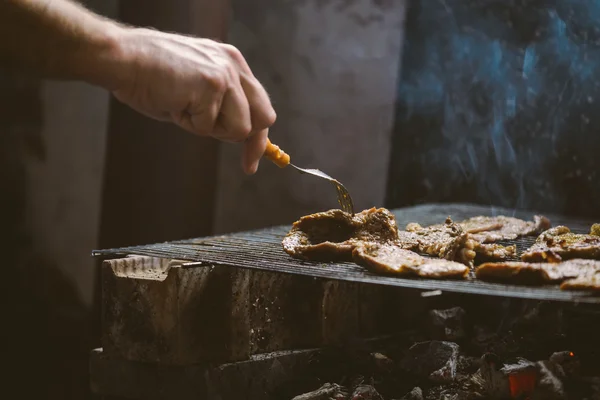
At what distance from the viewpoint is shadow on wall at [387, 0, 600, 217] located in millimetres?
5777

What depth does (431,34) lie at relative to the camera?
6648 mm

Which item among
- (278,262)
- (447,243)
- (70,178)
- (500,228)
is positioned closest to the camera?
(278,262)

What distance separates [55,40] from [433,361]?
2.25 metres

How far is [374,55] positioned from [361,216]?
3.64m

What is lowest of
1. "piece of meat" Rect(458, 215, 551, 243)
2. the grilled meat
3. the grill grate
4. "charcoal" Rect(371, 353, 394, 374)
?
"charcoal" Rect(371, 353, 394, 374)

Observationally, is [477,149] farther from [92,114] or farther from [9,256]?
[9,256]

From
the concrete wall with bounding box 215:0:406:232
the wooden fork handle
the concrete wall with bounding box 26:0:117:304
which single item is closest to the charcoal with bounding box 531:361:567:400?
the wooden fork handle

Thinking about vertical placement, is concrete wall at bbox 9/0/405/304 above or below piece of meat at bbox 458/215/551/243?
above

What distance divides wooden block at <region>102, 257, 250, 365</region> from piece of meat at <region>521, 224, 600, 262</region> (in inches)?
53.0

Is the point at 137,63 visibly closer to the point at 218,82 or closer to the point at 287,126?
the point at 218,82

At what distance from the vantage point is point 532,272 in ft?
9.47

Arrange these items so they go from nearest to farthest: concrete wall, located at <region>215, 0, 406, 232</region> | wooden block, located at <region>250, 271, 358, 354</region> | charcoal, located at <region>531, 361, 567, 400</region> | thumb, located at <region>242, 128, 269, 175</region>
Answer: charcoal, located at <region>531, 361, 567, 400</region> → thumb, located at <region>242, 128, 269, 175</region> → wooden block, located at <region>250, 271, 358, 354</region> → concrete wall, located at <region>215, 0, 406, 232</region>

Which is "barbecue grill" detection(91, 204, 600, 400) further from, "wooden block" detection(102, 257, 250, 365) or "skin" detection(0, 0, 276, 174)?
"skin" detection(0, 0, 276, 174)

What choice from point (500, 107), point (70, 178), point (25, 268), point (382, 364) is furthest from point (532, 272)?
point (25, 268)
